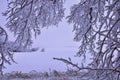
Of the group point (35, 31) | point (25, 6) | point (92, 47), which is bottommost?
point (92, 47)

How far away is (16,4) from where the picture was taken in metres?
3.44

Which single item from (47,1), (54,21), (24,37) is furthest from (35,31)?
(54,21)

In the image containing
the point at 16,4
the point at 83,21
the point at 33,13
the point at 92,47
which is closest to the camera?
the point at 33,13

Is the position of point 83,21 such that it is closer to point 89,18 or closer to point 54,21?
point 89,18

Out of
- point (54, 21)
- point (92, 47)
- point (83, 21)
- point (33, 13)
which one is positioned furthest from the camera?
point (92, 47)

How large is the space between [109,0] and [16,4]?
1.14m

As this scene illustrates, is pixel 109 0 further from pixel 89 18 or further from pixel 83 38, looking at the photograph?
pixel 83 38

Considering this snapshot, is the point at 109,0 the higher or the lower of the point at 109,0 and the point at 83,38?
the higher

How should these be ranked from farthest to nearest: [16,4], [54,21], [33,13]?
[54,21] < [16,4] < [33,13]

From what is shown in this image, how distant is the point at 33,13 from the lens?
310 cm

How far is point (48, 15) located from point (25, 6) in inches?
12.0

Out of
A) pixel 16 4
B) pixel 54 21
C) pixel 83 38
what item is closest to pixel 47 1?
pixel 16 4

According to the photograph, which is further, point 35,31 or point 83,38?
point 83,38

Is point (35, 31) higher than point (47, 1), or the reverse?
point (47, 1)
